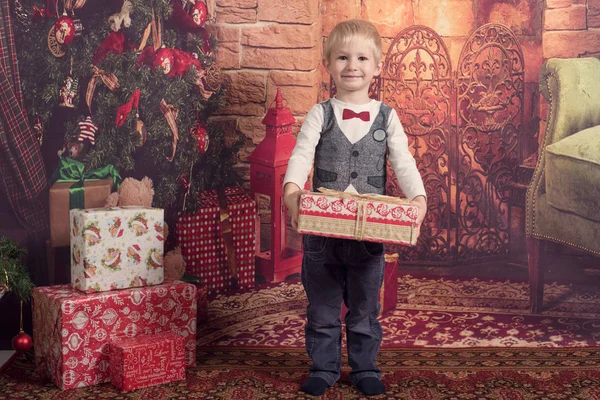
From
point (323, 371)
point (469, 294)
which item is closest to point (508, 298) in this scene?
point (469, 294)

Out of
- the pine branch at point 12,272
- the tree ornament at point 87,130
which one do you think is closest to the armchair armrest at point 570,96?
the tree ornament at point 87,130

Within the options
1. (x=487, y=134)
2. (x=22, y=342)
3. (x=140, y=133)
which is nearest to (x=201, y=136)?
(x=140, y=133)

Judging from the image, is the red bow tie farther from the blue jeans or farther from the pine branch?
the pine branch

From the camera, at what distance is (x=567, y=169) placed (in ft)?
9.64

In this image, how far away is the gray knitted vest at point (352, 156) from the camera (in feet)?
7.52

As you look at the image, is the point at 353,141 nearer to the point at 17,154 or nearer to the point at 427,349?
the point at 427,349

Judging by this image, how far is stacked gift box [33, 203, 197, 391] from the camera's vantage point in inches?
94.2

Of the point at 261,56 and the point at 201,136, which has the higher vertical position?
the point at 261,56

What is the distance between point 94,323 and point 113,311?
6cm

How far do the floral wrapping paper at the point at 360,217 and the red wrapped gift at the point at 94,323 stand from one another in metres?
0.64

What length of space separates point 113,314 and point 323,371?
2.11ft

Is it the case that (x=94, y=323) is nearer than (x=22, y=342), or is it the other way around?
(x=94, y=323)

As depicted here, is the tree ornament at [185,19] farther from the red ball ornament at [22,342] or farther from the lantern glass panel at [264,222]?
the red ball ornament at [22,342]

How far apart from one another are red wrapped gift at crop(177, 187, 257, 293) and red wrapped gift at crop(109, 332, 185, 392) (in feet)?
2.62
